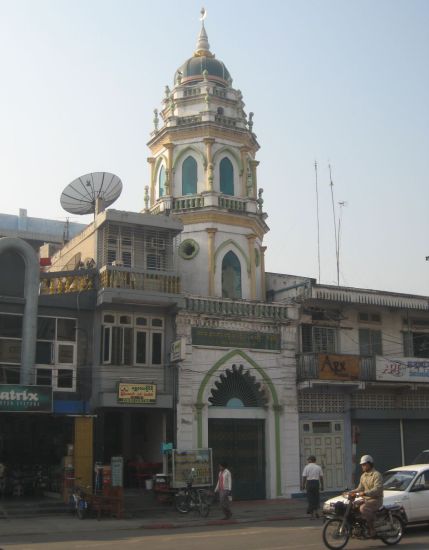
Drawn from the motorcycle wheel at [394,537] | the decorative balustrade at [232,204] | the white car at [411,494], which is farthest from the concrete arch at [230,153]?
the motorcycle wheel at [394,537]

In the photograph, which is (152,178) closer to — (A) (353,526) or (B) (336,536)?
(A) (353,526)

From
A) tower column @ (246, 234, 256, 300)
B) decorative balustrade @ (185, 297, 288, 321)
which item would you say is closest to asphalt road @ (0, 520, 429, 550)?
decorative balustrade @ (185, 297, 288, 321)

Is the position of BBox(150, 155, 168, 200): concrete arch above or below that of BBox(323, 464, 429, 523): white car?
above

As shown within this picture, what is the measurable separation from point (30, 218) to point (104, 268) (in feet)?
82.2

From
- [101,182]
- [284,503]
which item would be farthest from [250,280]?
[284,503]

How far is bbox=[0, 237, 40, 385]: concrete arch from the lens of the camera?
22.0m

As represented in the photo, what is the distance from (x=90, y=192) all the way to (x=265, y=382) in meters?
9.77

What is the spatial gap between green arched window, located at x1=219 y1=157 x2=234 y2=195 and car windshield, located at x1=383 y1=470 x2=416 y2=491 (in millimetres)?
15548

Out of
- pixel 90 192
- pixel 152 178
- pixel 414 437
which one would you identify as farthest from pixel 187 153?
pixel 414 437

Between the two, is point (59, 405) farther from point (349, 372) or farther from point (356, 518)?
point (356, 518)

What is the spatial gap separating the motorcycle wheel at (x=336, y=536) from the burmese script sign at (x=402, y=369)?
15065mm

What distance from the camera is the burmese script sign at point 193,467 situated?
2158cm

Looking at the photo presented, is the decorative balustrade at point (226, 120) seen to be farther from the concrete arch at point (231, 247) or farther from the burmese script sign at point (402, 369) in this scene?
the burmese script sign at point (402, 369)

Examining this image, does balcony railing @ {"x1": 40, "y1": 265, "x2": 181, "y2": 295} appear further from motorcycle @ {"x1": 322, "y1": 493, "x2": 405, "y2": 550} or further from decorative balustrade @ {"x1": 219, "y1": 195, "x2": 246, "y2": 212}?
motorcycle @ {"x1": 322, "y1": 493, "x2": 405, "y2": 550}
